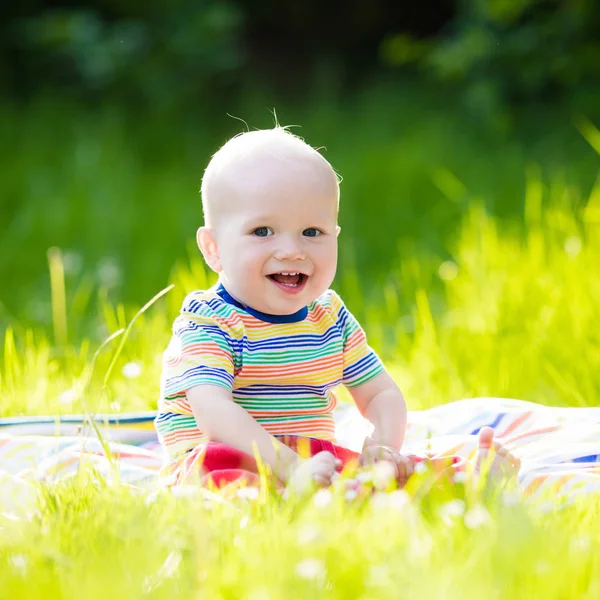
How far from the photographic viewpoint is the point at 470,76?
6949 millimetres

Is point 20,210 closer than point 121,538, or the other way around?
point 121,538

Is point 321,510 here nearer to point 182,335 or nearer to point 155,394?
point 182,335

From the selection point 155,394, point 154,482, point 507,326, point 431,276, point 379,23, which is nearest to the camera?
point 154,482

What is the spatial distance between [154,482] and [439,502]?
0.59 m

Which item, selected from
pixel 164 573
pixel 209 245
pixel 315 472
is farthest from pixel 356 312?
pixel 164 573

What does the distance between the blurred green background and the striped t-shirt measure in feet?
3.73

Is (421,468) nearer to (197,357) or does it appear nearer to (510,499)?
(510,499)

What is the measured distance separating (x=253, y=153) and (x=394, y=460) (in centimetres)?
67

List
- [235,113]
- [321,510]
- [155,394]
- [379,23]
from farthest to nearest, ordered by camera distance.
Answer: [379,23], [235,113], [155,394], [321,510]

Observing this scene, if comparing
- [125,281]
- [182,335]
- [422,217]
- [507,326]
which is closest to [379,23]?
[422,217]

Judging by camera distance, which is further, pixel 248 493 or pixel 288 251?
pixel 288 251

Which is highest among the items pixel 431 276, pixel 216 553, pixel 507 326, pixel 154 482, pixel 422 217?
pixel 422 217

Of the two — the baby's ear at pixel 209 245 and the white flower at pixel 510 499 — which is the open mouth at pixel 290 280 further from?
the white flower at pixel 510 499

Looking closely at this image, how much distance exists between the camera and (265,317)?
2271 mm
